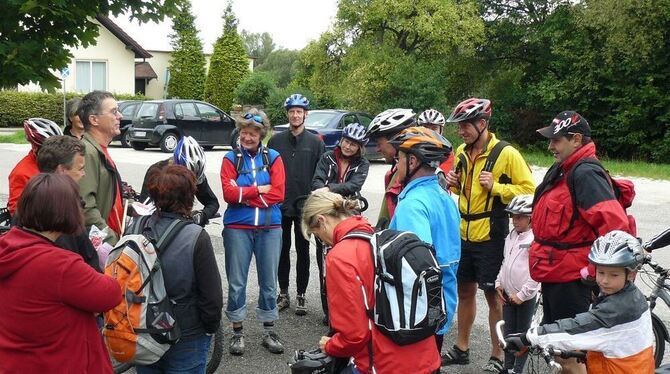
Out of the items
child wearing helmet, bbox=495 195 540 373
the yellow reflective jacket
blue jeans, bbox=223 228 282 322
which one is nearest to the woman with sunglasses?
blue jeans, bbox=223 228 282 322

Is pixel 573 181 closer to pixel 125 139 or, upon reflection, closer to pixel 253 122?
pixel 253 122

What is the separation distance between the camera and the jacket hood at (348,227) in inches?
127

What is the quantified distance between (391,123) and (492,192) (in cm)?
109

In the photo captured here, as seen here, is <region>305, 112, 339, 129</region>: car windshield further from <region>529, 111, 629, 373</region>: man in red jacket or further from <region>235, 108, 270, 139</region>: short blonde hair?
<region>529, 111, 629, 373</region>: man in red jacket

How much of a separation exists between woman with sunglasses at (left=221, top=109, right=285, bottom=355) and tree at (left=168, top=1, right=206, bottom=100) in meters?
43.1

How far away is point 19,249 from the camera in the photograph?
114 inches

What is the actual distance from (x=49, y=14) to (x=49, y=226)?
10.1 ft

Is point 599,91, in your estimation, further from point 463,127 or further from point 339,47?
point 463,127

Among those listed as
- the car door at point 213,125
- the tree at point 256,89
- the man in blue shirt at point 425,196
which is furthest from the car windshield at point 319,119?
the tree at point 256,89

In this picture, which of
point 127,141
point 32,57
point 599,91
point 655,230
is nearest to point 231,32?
point 127,141

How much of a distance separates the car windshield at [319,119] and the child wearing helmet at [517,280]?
1491 centimetres

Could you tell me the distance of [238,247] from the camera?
5.62 meters

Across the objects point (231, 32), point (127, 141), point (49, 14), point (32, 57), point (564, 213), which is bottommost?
point (127, 141)

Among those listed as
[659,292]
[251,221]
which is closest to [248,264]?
[251,221]
